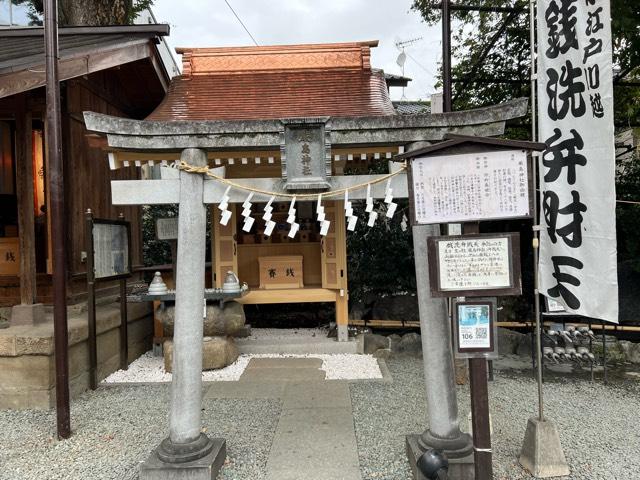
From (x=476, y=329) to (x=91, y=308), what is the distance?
495 centimetres

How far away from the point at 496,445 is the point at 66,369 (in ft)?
14.6

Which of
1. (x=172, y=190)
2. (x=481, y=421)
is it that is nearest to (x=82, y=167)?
(x=172, y=190)

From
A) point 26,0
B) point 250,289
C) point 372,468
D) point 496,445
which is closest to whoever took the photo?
point 372,468

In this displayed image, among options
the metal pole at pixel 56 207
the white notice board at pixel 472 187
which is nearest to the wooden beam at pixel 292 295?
the metal pole at pixel 56 207

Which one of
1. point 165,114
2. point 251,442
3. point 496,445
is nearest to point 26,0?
point 165,114

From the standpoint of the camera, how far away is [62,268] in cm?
446

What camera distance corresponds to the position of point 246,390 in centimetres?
565

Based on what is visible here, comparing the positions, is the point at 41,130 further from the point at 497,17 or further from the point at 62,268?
the point at 497,17

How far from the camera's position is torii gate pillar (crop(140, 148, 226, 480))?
354cm

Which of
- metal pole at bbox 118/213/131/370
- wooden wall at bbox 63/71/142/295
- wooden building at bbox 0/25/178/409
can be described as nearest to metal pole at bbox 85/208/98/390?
wooden building at bbox 0/25/178/409

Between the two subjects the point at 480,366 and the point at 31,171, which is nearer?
the point at 480,366

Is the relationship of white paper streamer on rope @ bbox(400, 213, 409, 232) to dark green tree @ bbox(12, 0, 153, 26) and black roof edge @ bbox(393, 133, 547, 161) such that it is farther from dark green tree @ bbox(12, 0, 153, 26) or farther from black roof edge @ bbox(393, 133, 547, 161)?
dark green tree @ bbox(12, 0, 153, 26)

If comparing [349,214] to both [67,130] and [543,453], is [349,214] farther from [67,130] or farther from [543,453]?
[67,130]

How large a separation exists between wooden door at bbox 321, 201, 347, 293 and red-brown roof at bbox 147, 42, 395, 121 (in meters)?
2.02
